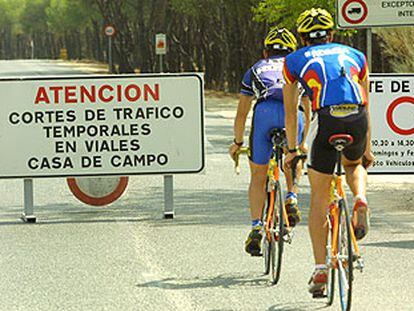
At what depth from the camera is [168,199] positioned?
46.3 ft

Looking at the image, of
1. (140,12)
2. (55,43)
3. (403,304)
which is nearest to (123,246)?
(403,304)

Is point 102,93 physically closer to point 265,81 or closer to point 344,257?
point 265,81

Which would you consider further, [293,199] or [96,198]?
[96,198]

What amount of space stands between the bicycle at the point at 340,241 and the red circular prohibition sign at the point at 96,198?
20.7 ft

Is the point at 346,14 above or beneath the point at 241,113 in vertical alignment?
above

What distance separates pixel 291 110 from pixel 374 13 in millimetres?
8001

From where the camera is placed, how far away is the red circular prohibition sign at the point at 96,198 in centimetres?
1468

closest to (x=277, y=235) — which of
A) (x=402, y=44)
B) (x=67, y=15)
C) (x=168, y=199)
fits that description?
(x=168, y=199)

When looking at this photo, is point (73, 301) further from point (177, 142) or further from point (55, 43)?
point (55, 43)

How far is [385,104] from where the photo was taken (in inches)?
579

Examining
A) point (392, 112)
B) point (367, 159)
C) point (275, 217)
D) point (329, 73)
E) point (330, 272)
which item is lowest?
point (330, 272)

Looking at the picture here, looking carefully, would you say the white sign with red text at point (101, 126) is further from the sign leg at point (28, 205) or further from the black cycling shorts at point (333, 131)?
the black cycling shorts at point (333, 131)

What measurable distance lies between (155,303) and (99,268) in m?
1.69

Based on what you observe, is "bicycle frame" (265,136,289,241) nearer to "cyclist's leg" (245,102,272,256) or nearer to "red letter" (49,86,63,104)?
"cyclist's leg" (245,102,272,256)
